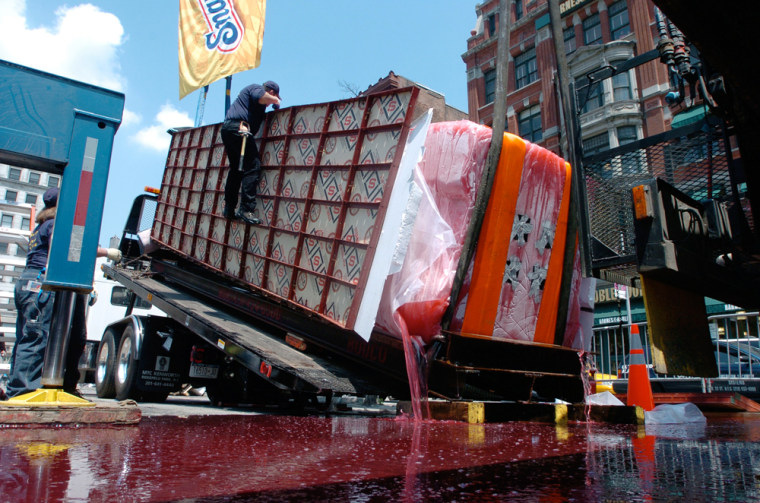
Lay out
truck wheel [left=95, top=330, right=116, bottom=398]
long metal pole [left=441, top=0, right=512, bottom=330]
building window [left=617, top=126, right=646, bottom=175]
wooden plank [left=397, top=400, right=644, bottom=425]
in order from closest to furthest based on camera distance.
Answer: building window [left=617, top=126, right=646, bottom=175] < wooden plank [left=397, top=400, right=644, bottom=425] < long metal pole [left=441, top=0, right=512, bottom=330] < truck wheel [left=95, top=330, right=116, bottom=398]

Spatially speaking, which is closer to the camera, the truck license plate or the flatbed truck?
the flatbed truck

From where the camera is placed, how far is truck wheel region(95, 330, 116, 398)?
666 centimetres

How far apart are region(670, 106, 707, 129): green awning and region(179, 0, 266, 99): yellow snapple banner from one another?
23.0ft

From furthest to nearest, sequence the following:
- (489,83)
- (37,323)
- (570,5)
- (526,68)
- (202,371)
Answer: (489,83)
(526,68)
(570,5)
(202,371)
(37,323)

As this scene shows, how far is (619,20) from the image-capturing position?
21.6 meters

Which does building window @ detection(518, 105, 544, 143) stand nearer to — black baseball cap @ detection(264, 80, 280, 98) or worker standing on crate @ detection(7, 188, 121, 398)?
black baseball cap @ detection(264, 80, 280, 98)

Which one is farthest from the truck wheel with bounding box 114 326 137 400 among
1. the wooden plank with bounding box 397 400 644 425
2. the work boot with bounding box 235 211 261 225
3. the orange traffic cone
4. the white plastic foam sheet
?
the orange traffic cone

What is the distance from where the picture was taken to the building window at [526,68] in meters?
24.5

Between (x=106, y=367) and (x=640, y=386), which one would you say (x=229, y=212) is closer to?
(x=106, y=367)

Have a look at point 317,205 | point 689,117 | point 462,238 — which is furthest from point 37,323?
point 689,117

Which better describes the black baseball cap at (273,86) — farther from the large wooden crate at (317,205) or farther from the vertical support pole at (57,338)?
the vertical support pole at (57,338)

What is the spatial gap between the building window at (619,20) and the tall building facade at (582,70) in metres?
0.04

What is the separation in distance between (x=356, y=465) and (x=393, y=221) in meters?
2.64

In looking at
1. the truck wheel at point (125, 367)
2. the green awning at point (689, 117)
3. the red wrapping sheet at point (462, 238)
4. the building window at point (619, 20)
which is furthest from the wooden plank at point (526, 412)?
the building window at point (619, 20)
